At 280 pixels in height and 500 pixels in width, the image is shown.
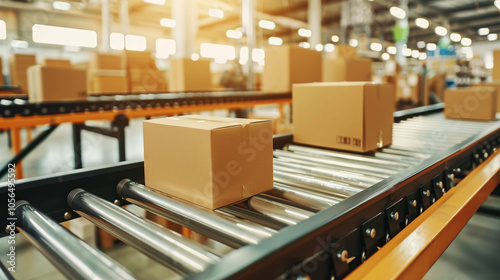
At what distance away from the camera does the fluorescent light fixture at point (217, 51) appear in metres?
13.3

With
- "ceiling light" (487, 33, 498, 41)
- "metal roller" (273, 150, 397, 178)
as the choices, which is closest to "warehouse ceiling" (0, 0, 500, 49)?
A: "ceiling light" (487, 33, 498, 41)

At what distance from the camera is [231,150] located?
33.8 inches

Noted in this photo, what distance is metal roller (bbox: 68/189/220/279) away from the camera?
1.99ft

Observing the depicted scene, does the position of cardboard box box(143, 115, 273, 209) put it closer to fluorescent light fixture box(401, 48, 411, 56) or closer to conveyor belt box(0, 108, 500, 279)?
conveyor belt box(0, 108, 500, 279)

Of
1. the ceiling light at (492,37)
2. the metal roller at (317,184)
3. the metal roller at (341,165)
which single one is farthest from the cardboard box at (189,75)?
the ceiling light at (492,37)

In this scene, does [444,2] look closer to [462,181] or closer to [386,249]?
[462,181]

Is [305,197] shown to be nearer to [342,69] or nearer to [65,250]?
[65,250]

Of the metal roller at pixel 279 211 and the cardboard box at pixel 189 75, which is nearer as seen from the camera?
the metal roller at pixel 279 211

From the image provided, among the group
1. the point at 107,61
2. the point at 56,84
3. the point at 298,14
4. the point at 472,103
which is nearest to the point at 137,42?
the point at 298,14

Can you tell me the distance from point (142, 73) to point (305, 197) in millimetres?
4579

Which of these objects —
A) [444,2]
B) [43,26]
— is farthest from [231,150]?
[444,2]

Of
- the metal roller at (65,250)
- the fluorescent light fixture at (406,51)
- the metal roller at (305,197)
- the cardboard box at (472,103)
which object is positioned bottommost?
the metal roller at (65,250)

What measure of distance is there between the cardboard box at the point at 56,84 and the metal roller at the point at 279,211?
2.34 metres

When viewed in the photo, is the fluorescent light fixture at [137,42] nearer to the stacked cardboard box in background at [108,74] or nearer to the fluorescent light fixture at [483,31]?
the stacked cardboard box in background at [108,74]
